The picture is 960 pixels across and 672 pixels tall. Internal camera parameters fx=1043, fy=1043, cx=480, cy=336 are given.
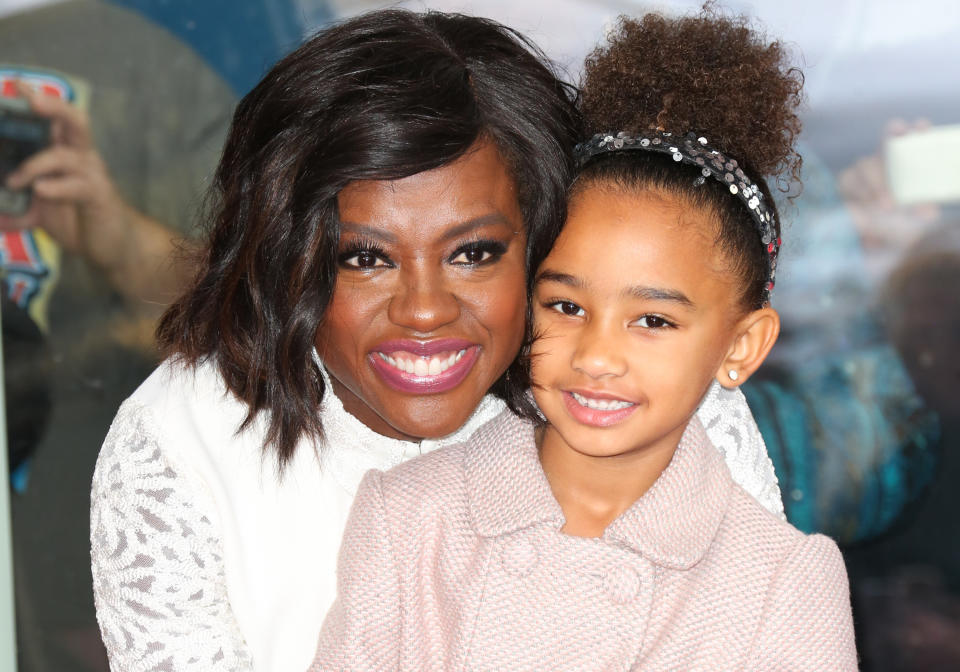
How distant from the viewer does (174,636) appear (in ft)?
4.81

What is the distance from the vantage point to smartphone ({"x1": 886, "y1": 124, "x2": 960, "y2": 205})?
2.57 metres

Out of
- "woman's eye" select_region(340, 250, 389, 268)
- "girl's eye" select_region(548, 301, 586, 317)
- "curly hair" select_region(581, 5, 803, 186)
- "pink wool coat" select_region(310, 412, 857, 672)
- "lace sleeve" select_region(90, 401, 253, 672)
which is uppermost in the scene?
"curly hair" select_region(581, 5, 803, 186)

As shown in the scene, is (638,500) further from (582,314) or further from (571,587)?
(582,314)

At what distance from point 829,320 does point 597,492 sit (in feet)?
4.77

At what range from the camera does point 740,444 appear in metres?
1.68

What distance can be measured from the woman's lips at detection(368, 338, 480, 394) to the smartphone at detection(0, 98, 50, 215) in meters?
Result: 1.71

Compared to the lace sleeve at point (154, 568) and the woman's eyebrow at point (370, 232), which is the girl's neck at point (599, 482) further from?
the lace sleeve at point (154, 568)

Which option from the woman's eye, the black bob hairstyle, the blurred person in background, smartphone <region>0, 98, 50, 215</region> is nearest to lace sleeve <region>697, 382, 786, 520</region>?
the black bob hairstyle

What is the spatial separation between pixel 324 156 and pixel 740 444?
82 centimetres

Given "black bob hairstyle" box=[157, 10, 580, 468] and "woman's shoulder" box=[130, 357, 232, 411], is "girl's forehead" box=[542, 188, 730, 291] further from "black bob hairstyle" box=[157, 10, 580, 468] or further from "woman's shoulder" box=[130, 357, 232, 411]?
"woman's shoulder" box=[130, 357, 232, 411]

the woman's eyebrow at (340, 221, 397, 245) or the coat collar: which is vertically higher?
the woman's eyebrow at (340, 221, 397, 245)

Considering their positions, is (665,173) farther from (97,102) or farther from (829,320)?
(97,102)

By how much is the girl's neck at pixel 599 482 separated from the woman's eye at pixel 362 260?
0.35 m

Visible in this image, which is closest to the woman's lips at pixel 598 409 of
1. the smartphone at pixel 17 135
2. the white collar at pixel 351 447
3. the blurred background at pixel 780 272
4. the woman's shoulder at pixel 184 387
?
the white collar at pixel 351 447
